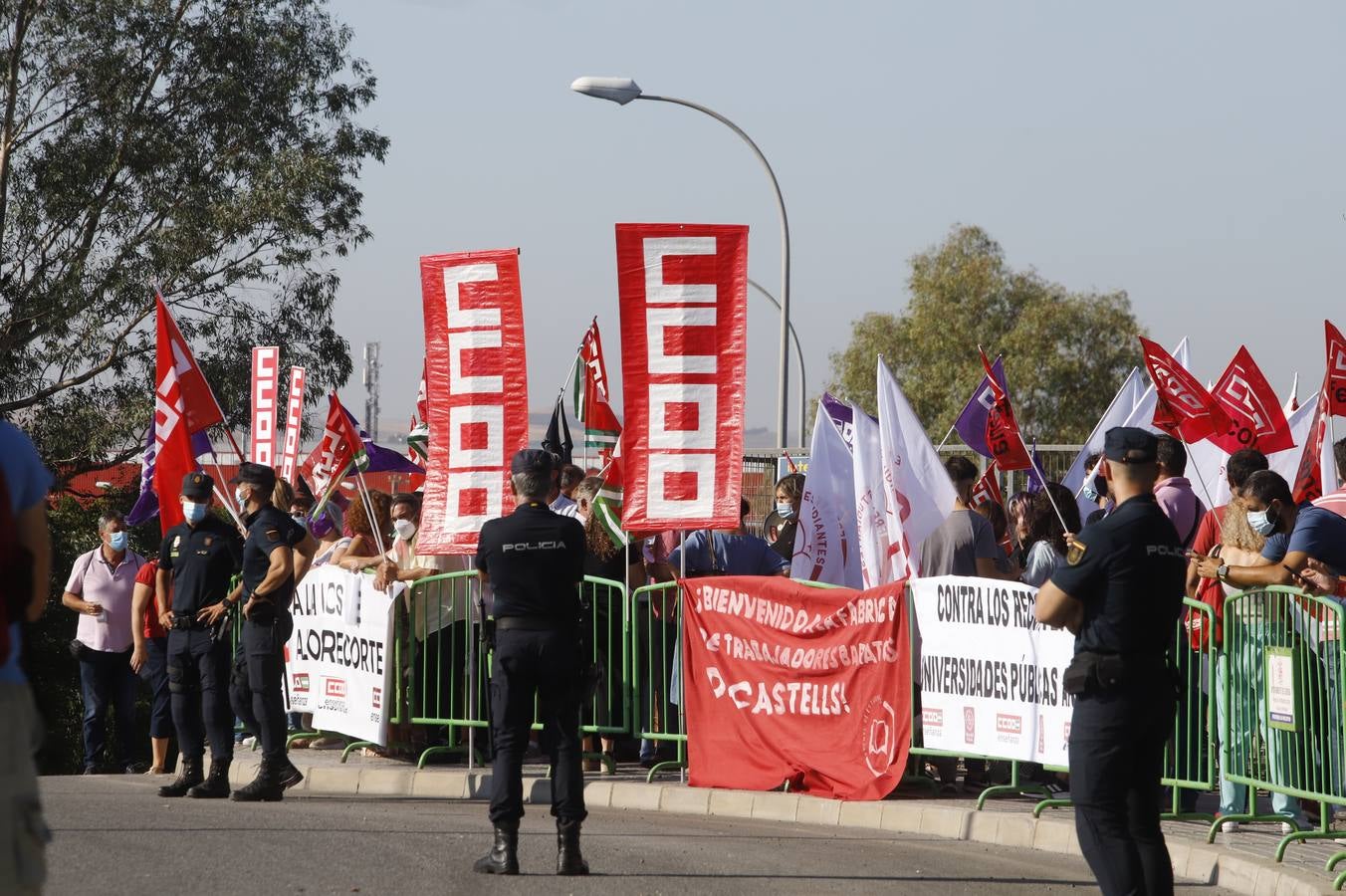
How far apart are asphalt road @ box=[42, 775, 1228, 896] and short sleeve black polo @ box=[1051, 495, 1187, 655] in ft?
6.57

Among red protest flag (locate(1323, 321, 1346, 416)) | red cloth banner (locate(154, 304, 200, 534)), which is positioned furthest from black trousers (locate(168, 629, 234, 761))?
red protest flag (locate(1323, 321, 1346, 416))

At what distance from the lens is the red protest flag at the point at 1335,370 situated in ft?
41.3

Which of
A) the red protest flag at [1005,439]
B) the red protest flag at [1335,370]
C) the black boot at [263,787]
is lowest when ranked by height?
the black boot at [263,787]

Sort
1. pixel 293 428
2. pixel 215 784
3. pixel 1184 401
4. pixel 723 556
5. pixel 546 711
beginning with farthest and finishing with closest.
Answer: pixel 293 428 → pixel 1184 401 → pixel 723 556 → pixel 215 784 → pixel 546 711

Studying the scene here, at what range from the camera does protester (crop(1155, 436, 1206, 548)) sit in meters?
10.2

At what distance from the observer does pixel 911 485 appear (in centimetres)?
1086

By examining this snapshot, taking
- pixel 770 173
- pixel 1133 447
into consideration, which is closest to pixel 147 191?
pixel 770 173

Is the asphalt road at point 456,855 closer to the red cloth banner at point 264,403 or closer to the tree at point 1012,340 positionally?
the red cloth banner at point 264,403

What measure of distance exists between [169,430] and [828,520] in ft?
16.0

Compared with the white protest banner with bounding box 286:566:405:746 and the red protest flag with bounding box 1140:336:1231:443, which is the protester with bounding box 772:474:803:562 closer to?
the red protest flag with bounding box 1140:336:1231:443

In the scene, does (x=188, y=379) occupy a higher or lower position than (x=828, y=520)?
higher

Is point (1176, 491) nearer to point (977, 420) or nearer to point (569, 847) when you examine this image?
point (977, 420)

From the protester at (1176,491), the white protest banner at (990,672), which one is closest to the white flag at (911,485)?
the white protest banner at (990,672)

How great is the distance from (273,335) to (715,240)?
22712 millimetres
